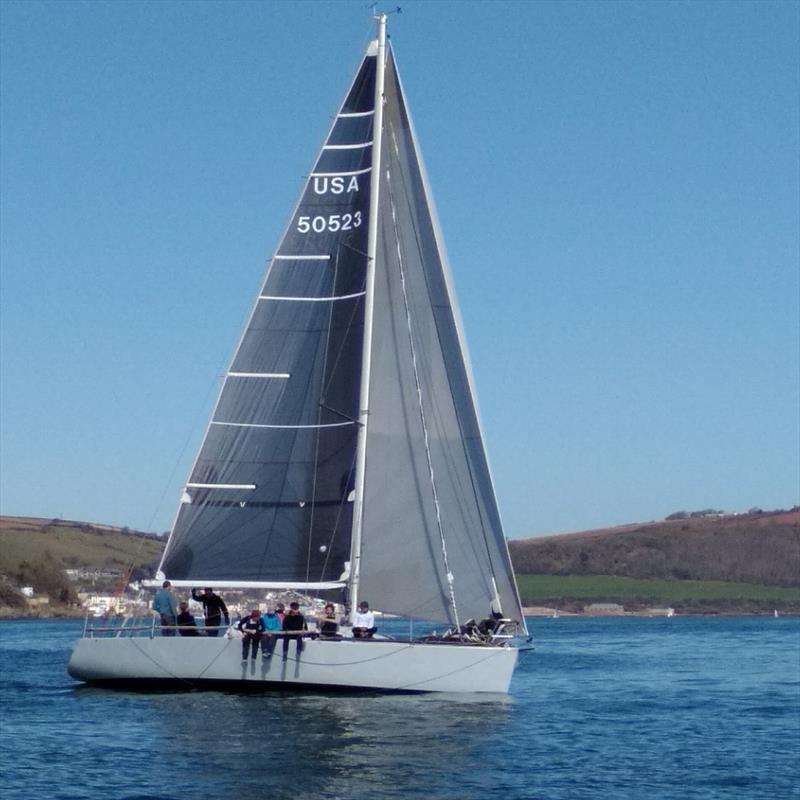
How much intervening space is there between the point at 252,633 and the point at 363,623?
203 centimetres

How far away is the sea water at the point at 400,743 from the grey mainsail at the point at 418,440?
8.39 ft

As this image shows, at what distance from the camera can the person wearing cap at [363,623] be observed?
27.1 m

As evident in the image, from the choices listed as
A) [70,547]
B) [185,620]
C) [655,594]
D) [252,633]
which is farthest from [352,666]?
[655,594]

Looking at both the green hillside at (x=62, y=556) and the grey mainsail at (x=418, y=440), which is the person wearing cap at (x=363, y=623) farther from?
the green hillside at (x=62, y=556)

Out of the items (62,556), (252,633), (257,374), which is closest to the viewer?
(252,633)

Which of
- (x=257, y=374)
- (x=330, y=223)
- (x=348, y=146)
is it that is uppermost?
(x=348, y=146)

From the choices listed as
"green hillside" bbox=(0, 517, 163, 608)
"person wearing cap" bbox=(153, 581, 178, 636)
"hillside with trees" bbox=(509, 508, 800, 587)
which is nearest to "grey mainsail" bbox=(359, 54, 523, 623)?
"person wearing cap" bbox=(153, 581, 178, 636)

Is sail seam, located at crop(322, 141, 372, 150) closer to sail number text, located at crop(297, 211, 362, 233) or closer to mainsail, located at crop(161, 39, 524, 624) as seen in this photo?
mainsail, located at crop(161, 39, 524, 624)

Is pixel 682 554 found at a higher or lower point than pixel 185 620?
higher

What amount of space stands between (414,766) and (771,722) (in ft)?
32.8

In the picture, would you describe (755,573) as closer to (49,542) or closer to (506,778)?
(49,542)

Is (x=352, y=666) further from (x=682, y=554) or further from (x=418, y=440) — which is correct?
(x=682, y=554)

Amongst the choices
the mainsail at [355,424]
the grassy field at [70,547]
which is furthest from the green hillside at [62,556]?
the mainsail at [355,424]

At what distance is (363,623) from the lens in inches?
1073
